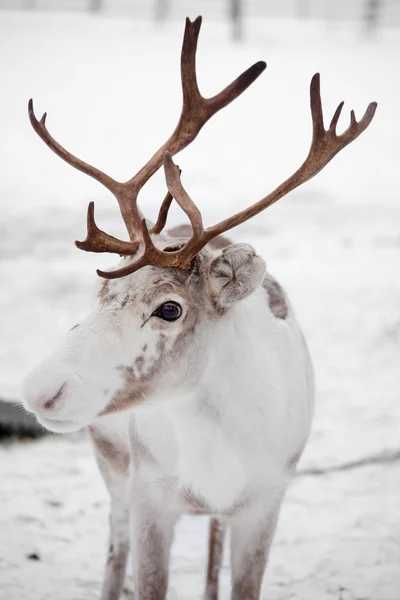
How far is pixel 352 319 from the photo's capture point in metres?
5.41

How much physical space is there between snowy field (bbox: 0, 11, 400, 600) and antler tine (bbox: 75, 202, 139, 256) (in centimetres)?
162

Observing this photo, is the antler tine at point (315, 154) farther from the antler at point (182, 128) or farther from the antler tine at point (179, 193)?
the antler at point (182, 128)

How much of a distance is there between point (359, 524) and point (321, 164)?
195cm

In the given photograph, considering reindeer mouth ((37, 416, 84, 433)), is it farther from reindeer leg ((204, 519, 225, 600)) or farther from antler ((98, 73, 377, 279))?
reindeer leg ((204, 519, 225, 600))

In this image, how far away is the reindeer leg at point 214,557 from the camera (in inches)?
113

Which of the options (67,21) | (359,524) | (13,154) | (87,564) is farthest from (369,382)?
(67,21)

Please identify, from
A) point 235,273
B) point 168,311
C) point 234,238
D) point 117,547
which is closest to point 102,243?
point 168,311

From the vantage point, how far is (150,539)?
2293 mm

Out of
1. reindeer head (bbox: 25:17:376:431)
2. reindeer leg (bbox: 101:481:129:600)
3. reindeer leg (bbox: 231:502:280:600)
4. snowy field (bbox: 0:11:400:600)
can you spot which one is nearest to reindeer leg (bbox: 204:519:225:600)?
snowy field (bbox: 0:11:400:600)

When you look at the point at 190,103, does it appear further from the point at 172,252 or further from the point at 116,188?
the point at 172,252

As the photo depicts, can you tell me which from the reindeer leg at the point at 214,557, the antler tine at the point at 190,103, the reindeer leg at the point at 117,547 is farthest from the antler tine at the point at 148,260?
the reindeer leg at the point at 214,557

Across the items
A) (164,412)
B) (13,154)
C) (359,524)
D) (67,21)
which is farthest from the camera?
(67,21)

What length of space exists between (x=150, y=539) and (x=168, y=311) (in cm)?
84

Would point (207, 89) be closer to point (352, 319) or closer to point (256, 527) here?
point (352, 319)
